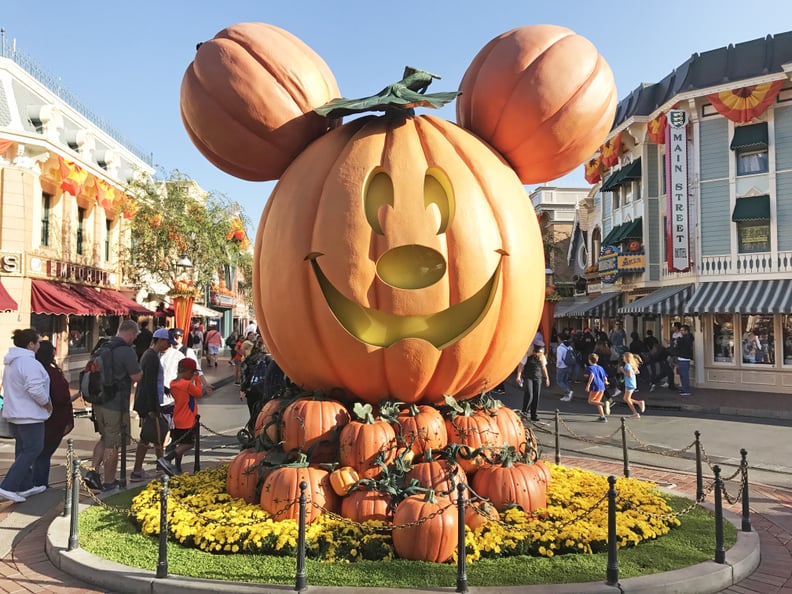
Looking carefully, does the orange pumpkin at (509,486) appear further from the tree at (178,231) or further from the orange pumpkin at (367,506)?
the tree at (178,231)

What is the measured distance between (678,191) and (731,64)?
415cm

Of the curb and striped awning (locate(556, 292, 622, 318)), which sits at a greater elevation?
striped awning (locate(556, 292, 622, 318))

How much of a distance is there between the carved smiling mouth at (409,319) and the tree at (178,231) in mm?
17163

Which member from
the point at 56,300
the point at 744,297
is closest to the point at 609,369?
the point at 744,297

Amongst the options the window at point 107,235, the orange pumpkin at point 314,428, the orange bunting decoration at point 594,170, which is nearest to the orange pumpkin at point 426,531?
the orange pumpkin at point 314,428

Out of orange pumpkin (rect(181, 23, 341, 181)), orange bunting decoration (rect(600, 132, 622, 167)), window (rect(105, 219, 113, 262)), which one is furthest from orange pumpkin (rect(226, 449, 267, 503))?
orange bunting decoration (rect(600, 132, 622, 167))

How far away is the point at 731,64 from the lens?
18656mm

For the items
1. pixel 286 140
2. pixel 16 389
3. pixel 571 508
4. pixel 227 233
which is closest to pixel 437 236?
pixel 286 140

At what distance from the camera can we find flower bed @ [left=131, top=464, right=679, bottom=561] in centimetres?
438

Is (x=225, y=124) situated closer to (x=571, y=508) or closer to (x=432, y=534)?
(x=432, y=534)

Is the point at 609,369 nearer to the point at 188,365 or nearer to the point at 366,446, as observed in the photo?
the point at 188,365

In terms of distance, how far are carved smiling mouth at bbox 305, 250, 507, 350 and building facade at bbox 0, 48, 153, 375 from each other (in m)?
12.9

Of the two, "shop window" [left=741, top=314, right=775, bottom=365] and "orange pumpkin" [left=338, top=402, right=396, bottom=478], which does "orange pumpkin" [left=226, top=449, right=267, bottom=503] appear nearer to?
"orange pumpkin" [left=338, top=402, right=396, bottom=478]

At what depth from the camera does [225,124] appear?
17.2 feet
